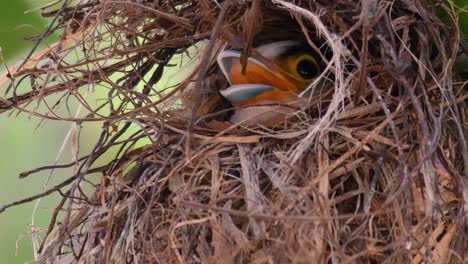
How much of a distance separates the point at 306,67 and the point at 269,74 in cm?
6

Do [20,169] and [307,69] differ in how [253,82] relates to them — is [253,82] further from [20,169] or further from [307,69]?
[20,169]

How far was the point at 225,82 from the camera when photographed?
39.3 inches

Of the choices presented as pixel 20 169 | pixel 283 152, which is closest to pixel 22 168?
pixel 20 169

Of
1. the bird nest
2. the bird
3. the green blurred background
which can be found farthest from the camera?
the green blurred background

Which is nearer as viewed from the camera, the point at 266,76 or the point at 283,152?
the point at 283,152

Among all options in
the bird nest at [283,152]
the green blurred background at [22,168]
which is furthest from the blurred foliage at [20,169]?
the bird nest at [283,152]

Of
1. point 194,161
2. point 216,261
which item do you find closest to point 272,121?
point 194,161

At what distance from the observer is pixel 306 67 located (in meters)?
0.96

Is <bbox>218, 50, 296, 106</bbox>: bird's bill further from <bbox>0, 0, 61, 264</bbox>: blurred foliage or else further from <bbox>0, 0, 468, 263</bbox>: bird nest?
<bbox>0, 0, 61, 264</bbox>: blurred foliage

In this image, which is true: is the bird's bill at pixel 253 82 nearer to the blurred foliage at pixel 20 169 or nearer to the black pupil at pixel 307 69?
the black pupil at pixel 307 69

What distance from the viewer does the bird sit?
899 mm

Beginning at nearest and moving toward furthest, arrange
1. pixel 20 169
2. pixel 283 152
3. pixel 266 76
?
pixel 283 152 < pixel 266 76 < pixel 20 169

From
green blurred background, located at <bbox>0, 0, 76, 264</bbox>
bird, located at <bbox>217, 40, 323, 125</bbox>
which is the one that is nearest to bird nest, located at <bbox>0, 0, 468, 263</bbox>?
bird, located at <bbox>217, 40, 323, 125</bbox>

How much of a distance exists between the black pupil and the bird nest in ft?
0.16
